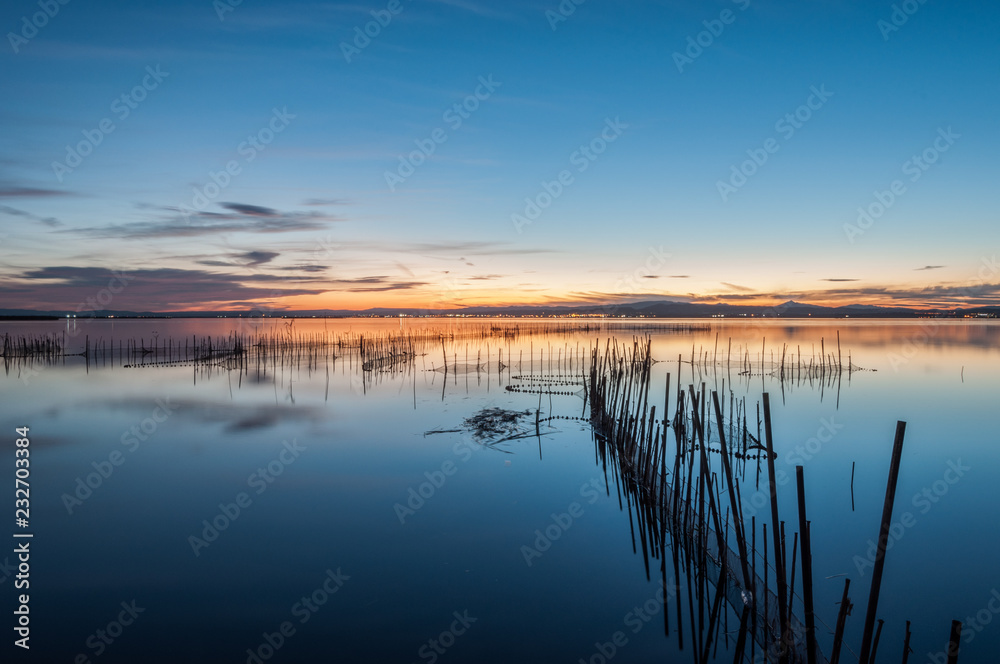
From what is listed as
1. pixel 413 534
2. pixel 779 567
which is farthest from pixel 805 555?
pixel 413 534

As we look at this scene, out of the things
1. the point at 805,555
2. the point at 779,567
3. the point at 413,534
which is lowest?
the point at 413,534

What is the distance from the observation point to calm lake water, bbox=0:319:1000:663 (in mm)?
4219

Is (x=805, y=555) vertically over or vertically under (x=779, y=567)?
over

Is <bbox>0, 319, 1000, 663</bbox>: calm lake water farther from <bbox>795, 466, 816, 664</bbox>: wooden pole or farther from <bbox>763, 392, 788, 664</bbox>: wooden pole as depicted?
<bbox>795, 466, 816, 664</bbox>: wooden pole

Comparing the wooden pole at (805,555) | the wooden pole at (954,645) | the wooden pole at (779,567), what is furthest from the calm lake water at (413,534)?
the wooden pole at (954,645)

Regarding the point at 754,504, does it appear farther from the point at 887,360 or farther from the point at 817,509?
the point at 887,360

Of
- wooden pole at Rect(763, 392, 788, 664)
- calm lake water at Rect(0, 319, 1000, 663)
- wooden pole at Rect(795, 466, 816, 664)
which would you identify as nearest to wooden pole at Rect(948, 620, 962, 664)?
wooden pole at Rect(795, 466, 816, 664)

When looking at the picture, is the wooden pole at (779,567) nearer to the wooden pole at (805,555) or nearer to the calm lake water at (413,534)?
the wooden pole at (805,555)

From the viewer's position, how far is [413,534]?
6078 millimetres

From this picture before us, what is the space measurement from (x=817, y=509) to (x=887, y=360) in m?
20.4

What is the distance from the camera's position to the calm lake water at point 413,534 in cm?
422

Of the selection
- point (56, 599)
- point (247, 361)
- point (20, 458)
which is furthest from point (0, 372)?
point (56, 599)

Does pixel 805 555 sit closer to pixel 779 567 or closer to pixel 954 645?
pixel 779 567

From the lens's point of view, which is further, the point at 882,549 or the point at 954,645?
the point at 882,549
